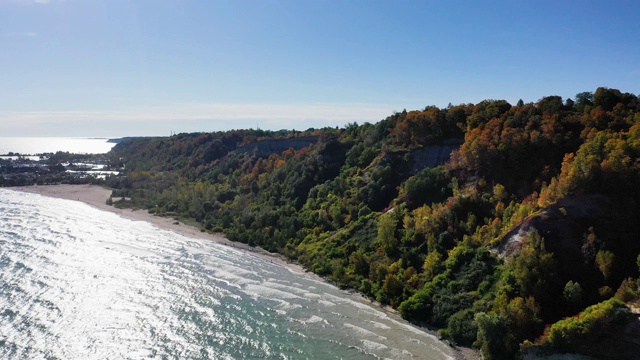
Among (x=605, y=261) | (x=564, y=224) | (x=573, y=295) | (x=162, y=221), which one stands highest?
(x=564, y=224)

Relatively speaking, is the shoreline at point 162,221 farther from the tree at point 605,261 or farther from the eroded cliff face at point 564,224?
the tree at point 605,261

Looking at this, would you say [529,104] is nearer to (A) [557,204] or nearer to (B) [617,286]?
(A) [557,204]

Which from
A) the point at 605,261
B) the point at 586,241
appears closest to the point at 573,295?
the point at 605,261

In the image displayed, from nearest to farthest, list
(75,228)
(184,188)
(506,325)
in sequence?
(506,325) → (75,228) → (184,188)

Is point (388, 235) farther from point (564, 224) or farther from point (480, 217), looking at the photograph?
point (564, 224)

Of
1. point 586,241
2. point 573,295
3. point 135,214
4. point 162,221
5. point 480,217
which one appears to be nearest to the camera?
point 573,295

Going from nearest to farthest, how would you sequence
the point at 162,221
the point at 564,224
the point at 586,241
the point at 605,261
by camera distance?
the point at 605,261, the point at 586,241, the point at 564,224, the point at 162,221

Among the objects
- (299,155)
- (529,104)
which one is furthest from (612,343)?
(299,155)
